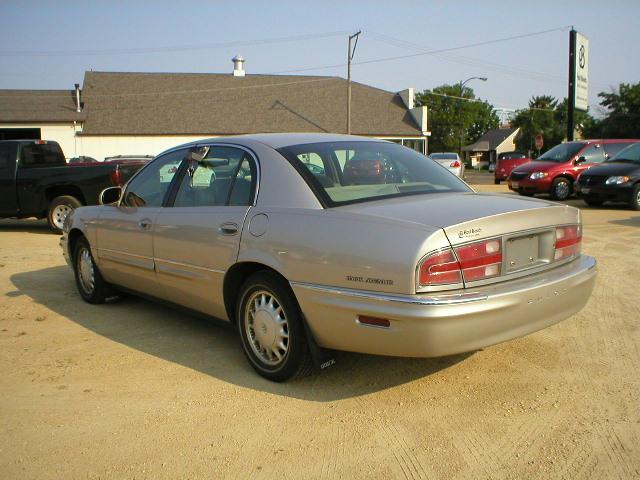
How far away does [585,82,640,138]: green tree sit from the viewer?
147 ft

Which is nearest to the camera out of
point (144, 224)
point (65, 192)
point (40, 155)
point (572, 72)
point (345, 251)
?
point (345, 251)

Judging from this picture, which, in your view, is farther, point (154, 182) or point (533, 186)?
point (533, 186)

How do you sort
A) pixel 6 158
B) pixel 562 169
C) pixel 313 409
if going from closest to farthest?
pixel 313 409 < pixel 6 158 < pixel 562 169

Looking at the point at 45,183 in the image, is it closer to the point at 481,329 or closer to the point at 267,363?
the point at 267,363

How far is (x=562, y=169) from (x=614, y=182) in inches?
108

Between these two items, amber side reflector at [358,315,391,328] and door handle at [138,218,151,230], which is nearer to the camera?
amber side reflector at [358,315,391,328]

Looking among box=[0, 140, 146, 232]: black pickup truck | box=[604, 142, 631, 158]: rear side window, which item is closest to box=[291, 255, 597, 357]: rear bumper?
box=[0, 140, 146, 232]: black pickup truck

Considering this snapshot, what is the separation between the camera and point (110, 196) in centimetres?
584

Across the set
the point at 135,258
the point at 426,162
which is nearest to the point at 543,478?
the point at 426,162

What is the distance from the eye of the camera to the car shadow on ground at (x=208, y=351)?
3.89 m

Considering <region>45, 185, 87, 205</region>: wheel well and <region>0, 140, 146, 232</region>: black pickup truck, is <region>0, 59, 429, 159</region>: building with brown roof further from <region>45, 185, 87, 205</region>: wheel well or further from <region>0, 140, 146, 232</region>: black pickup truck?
<region>45, 185, 87, 205</region>: wheel well

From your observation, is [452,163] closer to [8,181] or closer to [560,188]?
[560,188]

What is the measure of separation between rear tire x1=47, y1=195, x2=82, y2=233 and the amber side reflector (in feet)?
31.8

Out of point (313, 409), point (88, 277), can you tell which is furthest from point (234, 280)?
point (88, 277)
